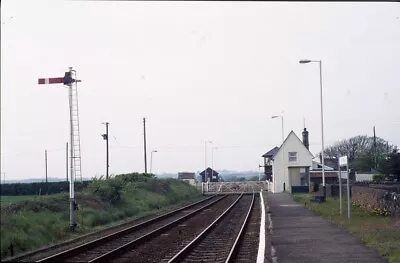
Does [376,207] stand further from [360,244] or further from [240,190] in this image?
[240,190]

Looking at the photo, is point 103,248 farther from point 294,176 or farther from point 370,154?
point 370,154

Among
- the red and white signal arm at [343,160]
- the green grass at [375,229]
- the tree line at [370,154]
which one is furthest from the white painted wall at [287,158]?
the red and white signal arm at [343,160]

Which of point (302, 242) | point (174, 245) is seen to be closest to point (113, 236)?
point (174, 245)

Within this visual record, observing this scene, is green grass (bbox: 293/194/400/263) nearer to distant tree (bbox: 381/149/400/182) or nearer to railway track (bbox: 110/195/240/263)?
railway track (bbox: 110/195/240/263)

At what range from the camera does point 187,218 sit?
32.3 meters

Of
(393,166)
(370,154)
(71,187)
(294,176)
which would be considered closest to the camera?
(71,187)

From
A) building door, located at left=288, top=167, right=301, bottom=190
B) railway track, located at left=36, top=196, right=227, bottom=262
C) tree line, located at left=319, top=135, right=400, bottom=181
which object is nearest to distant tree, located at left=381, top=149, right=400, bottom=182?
tree line, located at left=319, top=135, right=400, bottom=181

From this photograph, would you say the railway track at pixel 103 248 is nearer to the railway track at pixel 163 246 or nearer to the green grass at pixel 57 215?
the railway track at pixel 163 246

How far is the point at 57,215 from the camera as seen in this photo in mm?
25062

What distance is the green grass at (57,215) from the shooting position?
17.7 m

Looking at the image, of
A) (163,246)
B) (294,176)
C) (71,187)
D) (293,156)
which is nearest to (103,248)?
(163,246)

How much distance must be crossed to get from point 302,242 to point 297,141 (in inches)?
2228

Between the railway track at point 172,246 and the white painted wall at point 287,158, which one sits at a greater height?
the white painted wall at point 287,158

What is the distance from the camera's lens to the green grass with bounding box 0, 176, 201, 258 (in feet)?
58.1
